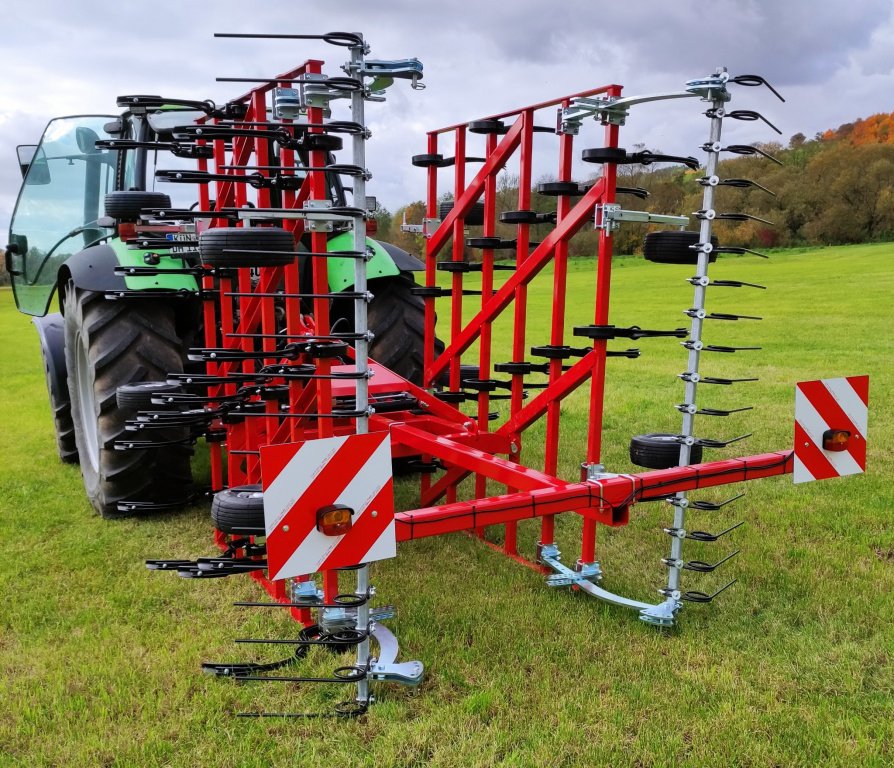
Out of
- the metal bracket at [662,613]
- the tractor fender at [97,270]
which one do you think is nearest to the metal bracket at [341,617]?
the metal bracket at [662,613]

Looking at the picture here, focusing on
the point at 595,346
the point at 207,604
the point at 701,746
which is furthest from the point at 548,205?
the point at 701,746

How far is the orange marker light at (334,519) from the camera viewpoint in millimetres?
2287

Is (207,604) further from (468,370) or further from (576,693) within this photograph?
(468,370)

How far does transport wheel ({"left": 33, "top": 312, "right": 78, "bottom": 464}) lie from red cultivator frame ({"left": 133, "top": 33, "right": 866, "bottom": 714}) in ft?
5.97

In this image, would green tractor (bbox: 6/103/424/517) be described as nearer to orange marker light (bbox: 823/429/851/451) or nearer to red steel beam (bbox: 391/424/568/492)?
red steel beam (bbox: 391/424/568/492)

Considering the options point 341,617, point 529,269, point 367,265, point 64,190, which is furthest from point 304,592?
point 64,190

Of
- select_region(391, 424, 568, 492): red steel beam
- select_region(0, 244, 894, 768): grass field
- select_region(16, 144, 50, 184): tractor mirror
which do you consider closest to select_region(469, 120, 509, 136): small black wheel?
select_region(391, 424, 568, 492): red steel beam

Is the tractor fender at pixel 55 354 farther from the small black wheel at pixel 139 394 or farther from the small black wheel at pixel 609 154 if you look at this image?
the small black wheel at pixel 609 154

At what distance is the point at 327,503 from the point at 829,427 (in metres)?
2.01

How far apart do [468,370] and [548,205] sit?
5761 mm

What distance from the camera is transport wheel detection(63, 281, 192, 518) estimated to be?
155 inches

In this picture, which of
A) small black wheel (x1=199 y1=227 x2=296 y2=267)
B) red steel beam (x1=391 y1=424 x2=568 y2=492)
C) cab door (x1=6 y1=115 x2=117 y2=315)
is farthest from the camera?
cab door (x1=6 y1=115 x2=117 y2=315)

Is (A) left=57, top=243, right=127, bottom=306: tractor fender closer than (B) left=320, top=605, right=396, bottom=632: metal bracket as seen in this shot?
No

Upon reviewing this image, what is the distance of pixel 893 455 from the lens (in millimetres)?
5160
